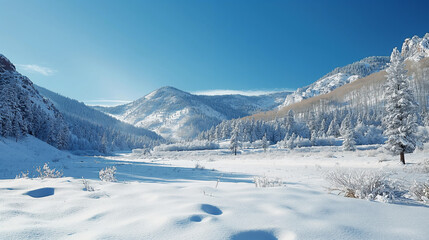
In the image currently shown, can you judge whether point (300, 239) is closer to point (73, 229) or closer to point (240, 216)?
point (240, 216)

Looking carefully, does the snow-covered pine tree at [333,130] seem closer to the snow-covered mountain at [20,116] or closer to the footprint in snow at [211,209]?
the snow-covered mountain at [20,116]

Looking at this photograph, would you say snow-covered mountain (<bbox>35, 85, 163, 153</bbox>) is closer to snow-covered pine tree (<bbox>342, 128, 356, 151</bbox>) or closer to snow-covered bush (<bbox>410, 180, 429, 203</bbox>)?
snow-covered pine tree (<bbox>342, 128, 356, 151</bbox>)

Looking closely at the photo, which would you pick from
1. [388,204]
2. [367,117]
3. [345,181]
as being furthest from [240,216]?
[367,117]

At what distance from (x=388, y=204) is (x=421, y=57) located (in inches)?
9644

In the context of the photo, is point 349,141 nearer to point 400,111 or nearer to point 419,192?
point 400,111

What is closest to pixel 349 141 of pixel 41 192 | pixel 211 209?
pixel 211 209

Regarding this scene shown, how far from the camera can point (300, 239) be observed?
6.07 ft

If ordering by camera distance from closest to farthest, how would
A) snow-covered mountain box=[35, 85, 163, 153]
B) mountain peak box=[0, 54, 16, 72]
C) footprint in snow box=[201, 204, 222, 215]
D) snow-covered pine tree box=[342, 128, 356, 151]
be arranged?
footprint in snow box=[201, 204, 222, 215] < snow-covered pine tree box=[342, 128, 356, 151] < mountain peak box=[0, 54, 16, 72] < snow-covered mountain box=[35, 85, 163, 153]

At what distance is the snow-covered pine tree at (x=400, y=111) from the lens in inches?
591

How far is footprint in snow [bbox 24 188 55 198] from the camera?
358 cm

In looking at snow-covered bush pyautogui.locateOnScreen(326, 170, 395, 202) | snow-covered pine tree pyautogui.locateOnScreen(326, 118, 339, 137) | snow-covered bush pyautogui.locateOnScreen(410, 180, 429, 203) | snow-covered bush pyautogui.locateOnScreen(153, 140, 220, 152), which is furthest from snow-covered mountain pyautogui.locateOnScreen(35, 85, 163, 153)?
snow-covered pine tree pyautogui.locateOnScreen(326, 118, 339, 137)

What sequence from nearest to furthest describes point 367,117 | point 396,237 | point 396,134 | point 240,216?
point 396,237
point 240,216
point 396,134
point 367,117

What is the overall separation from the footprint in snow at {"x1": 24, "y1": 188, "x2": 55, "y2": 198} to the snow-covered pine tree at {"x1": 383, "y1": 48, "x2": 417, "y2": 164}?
771 inches

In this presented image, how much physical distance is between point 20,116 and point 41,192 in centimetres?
3593
